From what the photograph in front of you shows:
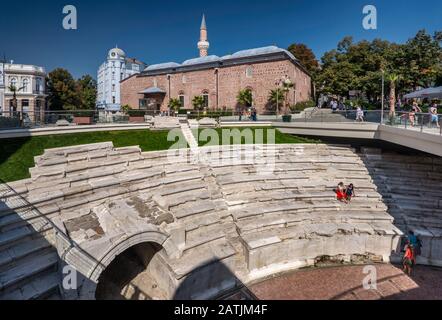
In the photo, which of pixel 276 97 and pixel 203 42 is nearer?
pixel 276 97

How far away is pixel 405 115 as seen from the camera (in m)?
14.1

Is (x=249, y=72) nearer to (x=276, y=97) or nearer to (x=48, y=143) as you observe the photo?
(x=276, y=97)

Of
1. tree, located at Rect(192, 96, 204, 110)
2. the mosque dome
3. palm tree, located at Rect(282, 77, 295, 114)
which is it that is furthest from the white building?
palm tree, located at Rect(282, 77, 295, 114)

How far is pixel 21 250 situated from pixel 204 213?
20.5 feet

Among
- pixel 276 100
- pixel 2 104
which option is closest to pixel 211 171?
pixel 276 100

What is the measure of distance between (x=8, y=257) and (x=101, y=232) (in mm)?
2467

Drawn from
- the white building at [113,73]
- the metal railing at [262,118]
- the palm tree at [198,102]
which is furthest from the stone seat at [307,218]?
the white building at [113,73]

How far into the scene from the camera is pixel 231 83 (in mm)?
38938

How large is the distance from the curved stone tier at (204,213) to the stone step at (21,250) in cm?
66

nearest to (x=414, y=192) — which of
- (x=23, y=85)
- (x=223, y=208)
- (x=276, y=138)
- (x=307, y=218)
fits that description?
(x=307, y=218)

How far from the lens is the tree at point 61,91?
175 ft

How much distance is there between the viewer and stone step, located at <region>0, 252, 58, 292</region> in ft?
23.7

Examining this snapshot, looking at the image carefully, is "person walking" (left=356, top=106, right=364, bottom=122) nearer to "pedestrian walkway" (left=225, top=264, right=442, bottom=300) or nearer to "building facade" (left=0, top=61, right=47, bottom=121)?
"pedestrian walkway" (left=225, top=264, right=442, bottom=300)

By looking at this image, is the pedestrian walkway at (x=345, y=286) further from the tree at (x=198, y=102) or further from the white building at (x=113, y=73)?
the white building at (x=113, y=73)
